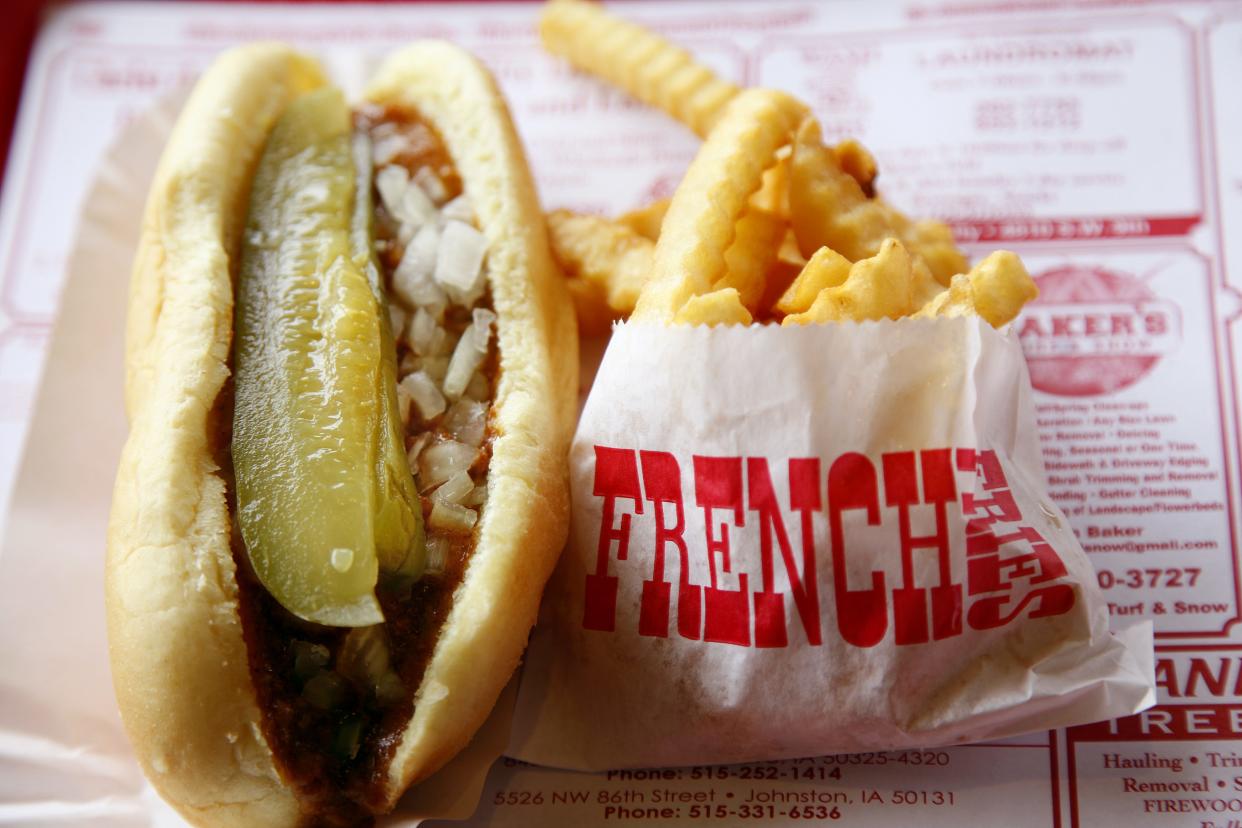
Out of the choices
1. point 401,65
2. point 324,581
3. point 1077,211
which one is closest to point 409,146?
point 401,65

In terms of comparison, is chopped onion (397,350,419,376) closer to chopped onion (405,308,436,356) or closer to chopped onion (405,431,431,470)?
chopped onion (405,308,436,356)

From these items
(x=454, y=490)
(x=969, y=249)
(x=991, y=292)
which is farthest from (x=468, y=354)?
(x=969, y=249)

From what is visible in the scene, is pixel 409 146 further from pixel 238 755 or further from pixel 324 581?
pixel 238 755

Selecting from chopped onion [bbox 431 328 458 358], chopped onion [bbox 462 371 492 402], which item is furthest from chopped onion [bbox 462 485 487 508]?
chopped onion [bbox 431 328 458 358]

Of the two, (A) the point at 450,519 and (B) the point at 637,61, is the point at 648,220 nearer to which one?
(B) the point at 637,61

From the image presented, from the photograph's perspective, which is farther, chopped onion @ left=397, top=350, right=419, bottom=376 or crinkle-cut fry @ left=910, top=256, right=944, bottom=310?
chopped onion @ left=397, top=350, right=419, bottom=376

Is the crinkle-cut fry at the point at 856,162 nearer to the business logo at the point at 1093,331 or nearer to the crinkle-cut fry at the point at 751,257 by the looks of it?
the crinkle-cut fry at the point at 751,257

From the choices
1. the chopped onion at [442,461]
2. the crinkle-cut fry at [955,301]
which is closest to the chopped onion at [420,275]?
the chopped onion at [442,461]
